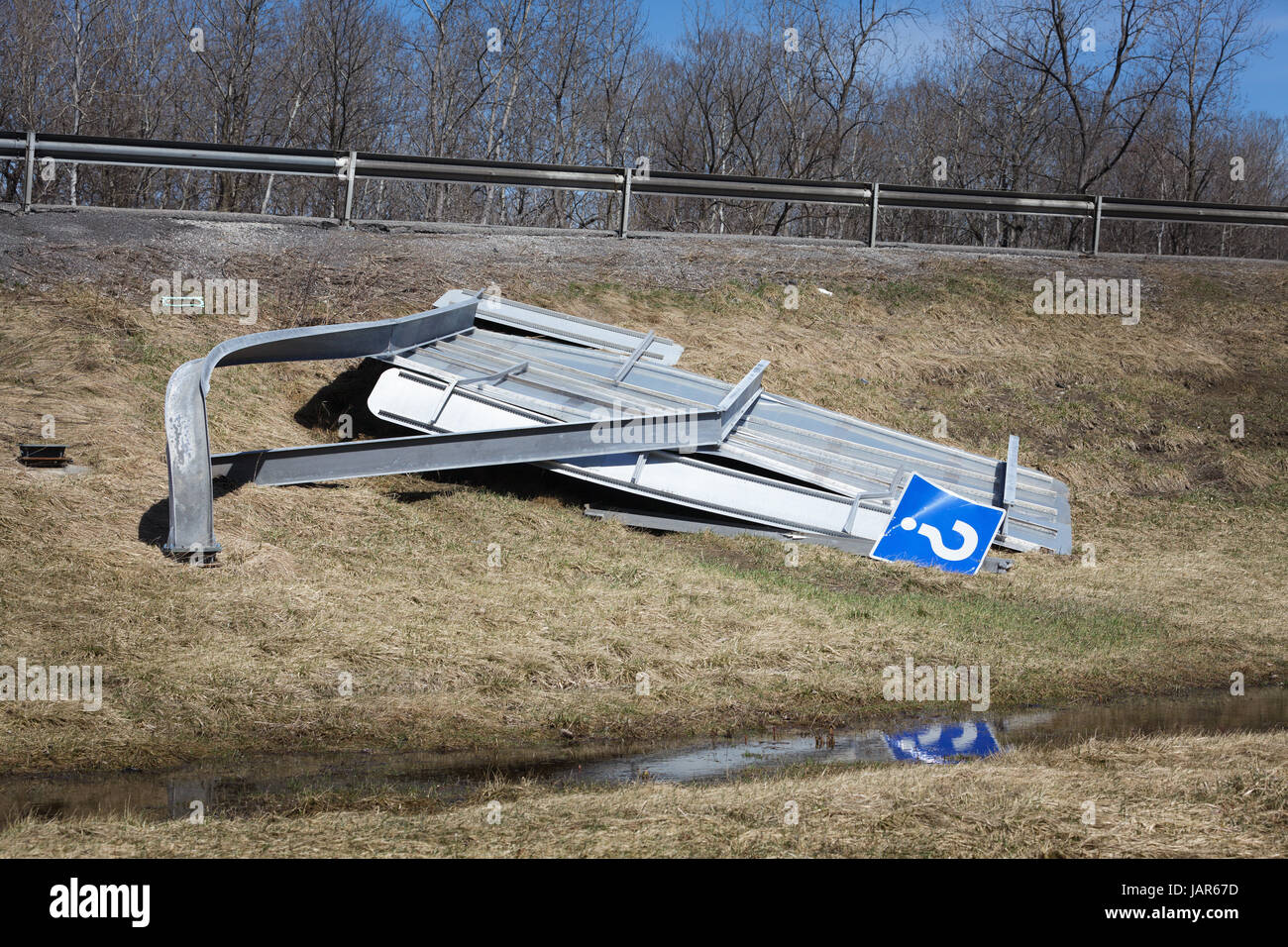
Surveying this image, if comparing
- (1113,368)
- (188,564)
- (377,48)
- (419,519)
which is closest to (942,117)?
(377,48)

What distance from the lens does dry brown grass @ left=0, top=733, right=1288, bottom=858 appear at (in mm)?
4992

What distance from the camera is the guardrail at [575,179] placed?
648 inches

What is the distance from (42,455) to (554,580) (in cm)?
505

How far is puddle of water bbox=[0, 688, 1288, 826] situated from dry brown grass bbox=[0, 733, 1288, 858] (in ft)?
1.29

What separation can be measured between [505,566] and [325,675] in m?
2.92

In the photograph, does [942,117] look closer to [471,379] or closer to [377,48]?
[377,48]

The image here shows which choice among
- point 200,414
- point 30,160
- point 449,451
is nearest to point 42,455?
point 200,414

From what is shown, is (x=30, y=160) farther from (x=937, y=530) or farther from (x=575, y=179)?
(x=937, y=530)

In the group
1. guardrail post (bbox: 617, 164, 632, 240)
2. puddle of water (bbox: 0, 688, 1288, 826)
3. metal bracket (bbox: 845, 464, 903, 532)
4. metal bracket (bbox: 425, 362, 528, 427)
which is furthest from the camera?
guardrail post (bbox: 617, 164, 632, 240)

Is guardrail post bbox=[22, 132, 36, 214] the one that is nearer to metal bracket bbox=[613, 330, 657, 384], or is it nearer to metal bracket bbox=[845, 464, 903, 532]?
metal bracket bbox=[613, 330, 657, 384]

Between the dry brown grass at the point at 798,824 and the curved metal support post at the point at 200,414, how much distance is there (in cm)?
417

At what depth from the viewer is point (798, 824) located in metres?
5.34

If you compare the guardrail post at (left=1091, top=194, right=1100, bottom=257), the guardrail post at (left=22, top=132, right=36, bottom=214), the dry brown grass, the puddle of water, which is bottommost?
the puddle of water

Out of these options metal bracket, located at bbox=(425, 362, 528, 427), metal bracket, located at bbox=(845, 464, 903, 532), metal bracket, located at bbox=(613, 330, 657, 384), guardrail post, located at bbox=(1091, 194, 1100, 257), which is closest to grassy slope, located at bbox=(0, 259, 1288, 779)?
metal bracket, located at bbox=(845, 464, 903, 532)
